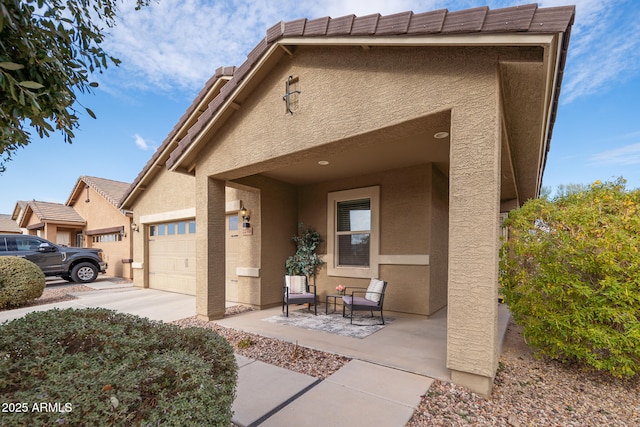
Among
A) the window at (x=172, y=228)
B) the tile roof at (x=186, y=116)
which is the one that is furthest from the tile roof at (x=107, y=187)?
the tile roof at (x=186, y=116)

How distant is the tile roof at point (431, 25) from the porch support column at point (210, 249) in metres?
2.34

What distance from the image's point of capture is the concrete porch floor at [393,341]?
3.55m

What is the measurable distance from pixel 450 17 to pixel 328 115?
1.75 metres

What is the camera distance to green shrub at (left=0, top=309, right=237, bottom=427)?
1323 millimetres

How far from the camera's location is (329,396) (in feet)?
9.36

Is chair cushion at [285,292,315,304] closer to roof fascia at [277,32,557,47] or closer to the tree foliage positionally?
roof fascia at [277,32,557,47]

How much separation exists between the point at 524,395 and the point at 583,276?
1.56 meters

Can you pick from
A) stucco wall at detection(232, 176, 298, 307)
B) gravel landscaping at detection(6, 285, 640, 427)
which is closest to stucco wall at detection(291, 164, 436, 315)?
stucco wall at detection(232, 176, 298, 307)

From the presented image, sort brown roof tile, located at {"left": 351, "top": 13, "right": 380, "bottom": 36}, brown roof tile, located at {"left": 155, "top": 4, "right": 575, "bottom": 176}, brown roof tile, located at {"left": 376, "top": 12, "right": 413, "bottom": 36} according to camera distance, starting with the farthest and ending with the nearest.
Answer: brown roof tile, located at {"left": 351, "top": 13, "right": 380, "bottom": 36} → brown roof tile, located at {"left": 376, "top": 12, "right": 413, "bottom": 36} → brown roof tile, located at {"left": 155, "top": 4, "right": 575, "bottom": 176}

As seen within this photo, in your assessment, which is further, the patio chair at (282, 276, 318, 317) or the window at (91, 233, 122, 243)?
the window at (91, 233, 122, 243)

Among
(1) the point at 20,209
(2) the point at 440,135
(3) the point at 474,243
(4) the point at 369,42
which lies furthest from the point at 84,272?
(3) the point at 474,243

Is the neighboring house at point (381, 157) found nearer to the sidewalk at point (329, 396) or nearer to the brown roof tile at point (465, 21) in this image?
the brown roof tile at point (465, 21)

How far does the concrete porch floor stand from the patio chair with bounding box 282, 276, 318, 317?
598 mm

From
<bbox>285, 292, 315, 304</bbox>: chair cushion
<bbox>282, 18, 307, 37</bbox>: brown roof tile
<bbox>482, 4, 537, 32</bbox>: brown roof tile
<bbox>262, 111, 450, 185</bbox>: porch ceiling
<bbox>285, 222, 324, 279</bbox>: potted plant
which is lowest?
<bbox>285, 292, 315, 304</bbox>: chair cushion
